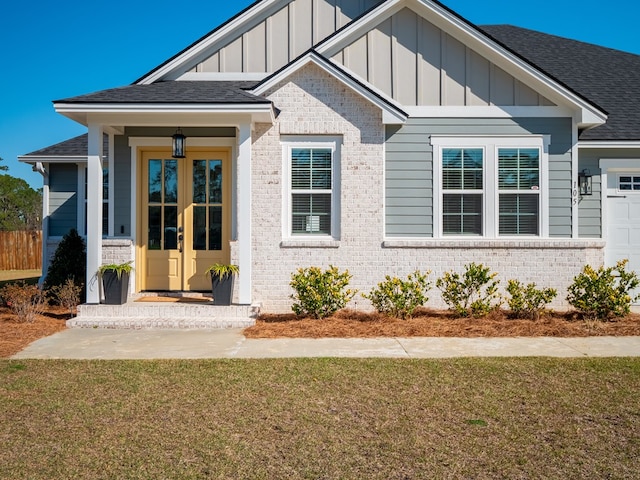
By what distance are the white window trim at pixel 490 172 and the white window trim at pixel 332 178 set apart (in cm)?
182

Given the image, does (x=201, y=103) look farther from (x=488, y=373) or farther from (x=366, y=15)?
(x=488, y=373)

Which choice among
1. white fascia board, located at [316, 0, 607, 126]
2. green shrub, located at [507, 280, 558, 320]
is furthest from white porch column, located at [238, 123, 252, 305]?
green shrub, located at [507, 280, 558, 320]

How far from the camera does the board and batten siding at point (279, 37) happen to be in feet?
35.2

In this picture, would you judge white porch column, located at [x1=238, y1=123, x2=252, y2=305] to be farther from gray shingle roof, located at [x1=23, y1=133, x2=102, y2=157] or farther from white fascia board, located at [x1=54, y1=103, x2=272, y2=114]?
gray shingle roof, located at [x1=23, y1=133, x2=102, y2=157]

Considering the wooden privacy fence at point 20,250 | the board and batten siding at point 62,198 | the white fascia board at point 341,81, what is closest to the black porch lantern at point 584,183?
the white fascia board at point 341,81

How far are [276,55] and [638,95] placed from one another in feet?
26.6

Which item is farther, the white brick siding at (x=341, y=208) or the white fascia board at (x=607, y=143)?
the white fascia board at (x=607, y=143)

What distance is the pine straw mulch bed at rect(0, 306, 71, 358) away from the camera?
23.0ft

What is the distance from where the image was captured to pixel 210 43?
10.5 meters

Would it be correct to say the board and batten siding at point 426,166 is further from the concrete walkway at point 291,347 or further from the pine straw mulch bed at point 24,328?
the pine straw mulch bed at point 24,328

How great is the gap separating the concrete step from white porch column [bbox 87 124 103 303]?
35cm

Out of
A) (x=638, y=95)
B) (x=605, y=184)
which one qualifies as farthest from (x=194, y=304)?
(x=638, y=95)

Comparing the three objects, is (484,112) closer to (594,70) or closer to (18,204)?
(594,70)

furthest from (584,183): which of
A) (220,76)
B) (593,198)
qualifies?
(220,76)
